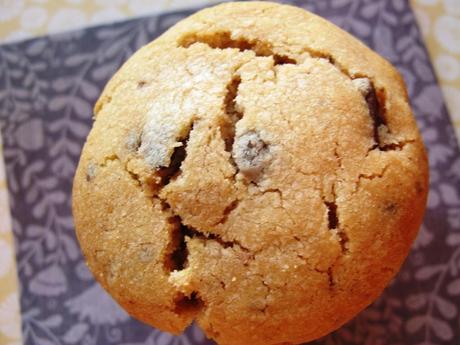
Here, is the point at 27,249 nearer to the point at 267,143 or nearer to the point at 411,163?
the point at 267,143

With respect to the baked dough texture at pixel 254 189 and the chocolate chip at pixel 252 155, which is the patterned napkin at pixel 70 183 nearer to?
the baked dough texture at pixel 254 189

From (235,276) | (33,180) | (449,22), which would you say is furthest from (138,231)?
(449,22)

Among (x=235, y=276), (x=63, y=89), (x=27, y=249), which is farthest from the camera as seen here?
(x=63, y=89)

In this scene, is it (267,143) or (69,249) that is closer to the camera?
(267,143)

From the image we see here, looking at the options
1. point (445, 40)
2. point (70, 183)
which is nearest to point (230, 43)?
point (70, 183)

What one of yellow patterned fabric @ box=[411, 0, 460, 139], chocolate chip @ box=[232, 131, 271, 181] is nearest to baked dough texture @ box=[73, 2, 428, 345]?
chocolate chip @ box=[232, 131, 271, 181]

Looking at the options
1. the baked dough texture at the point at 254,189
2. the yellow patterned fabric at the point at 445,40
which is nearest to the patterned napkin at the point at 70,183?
the yellow patterned fabric at the point at 445,40

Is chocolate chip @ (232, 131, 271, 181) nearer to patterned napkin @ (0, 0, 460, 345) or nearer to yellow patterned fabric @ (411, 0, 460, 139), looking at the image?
patterned napkin @ (0, 0, 460, 345)

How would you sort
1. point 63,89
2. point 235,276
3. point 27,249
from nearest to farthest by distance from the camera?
1. point 235,276
2. point 27,249
3. point 63,89
